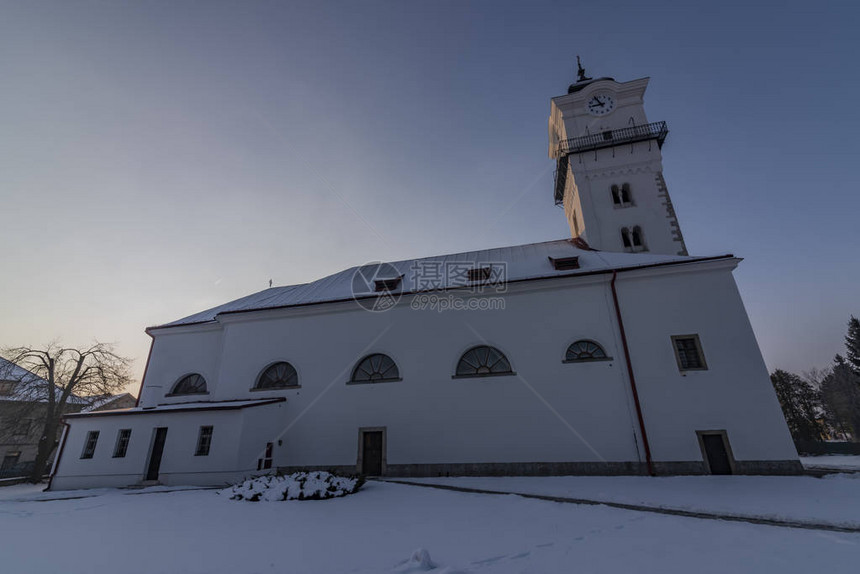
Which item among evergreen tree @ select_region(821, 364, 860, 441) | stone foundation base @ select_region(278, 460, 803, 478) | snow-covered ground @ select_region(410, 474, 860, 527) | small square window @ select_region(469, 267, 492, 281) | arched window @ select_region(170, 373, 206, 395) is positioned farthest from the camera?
evergreen tree @ select_region(821, 364, 860, 441)

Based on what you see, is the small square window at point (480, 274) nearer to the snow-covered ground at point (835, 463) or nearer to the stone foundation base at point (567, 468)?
the stone foundation base at point (567, 468)

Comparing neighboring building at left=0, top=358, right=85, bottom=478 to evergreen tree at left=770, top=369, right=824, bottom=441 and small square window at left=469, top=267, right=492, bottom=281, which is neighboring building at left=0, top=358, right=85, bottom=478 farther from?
evergreen tree at left=770, top=369, right=824, bottom=441

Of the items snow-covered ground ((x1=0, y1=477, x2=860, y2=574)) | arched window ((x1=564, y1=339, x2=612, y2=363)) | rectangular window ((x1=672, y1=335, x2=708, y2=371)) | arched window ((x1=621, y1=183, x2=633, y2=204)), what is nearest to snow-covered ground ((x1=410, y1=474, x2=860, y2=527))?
snow-covered ground ((x1=0, y1=477, x2=860, y2=574))

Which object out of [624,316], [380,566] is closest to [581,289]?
[624,316]

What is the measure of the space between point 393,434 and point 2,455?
3791 centimetres

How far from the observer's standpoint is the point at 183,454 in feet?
48.5

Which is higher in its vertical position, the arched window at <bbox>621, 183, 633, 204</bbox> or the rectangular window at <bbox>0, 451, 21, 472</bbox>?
the arched window at <bbox>621, 183, 633, 204</bbox>

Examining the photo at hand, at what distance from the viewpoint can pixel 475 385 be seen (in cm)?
1530

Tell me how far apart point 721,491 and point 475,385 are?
26.8ft

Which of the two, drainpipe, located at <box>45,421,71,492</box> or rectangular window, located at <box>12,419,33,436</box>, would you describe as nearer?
drainpipe, located at <box>45,421,71,492</box>

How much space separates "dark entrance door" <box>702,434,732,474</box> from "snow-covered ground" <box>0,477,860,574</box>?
7.56ft

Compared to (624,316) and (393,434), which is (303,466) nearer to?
(393,434)

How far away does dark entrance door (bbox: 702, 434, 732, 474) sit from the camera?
1284cm
